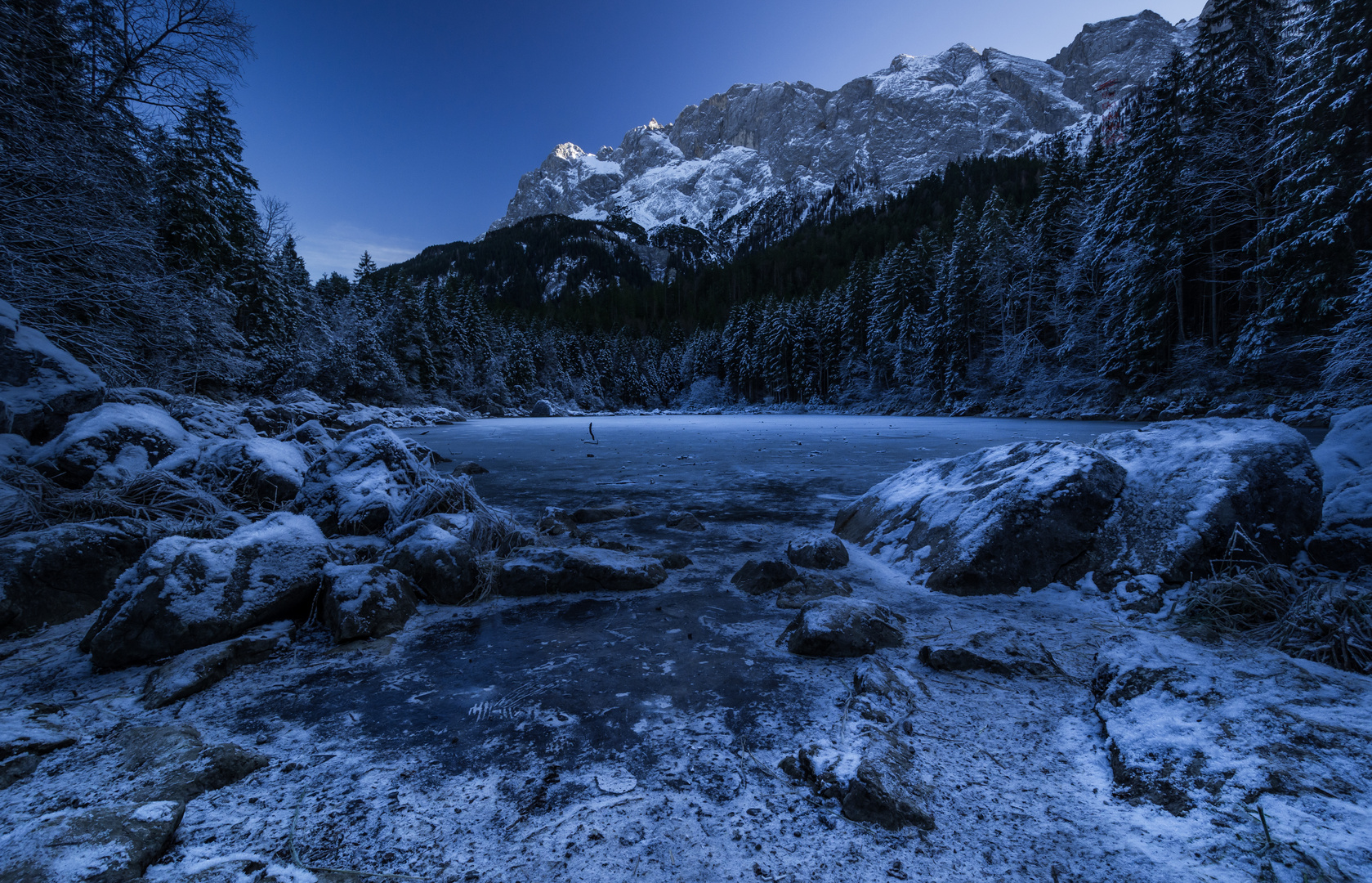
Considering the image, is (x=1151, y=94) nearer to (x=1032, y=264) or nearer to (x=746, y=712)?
(x=1032, y=264)

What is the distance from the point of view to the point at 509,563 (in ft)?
15.3

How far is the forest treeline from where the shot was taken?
5.99 meters

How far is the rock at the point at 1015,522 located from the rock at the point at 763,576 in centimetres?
121

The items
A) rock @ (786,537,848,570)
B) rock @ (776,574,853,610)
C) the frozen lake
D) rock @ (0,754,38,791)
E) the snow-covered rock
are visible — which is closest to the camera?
the snow-covered rock

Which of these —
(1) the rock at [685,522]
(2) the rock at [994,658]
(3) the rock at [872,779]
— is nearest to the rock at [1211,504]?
(2) the rock at [994,658]

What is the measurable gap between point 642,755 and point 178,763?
196cm

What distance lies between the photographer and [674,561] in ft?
17.2

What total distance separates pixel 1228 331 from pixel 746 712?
32022mm

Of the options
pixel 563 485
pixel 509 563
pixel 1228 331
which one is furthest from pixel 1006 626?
pixel 1228 331

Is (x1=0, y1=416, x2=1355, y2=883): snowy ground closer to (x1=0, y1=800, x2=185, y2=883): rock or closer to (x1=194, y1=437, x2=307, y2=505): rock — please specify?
(x1=0, y1=800, x2=185, y2=883): rock

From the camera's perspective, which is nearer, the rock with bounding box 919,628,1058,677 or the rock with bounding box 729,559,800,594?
the rock with bounding box 919,628,1058,677

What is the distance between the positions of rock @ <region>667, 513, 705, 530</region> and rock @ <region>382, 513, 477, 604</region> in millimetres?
2941

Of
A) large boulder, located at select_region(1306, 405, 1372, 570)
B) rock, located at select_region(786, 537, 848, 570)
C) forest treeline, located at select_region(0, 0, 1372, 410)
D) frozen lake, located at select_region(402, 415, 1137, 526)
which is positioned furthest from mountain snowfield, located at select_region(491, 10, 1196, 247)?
rock, located at select_region(786, 537, 848, 570)

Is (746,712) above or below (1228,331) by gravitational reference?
below
